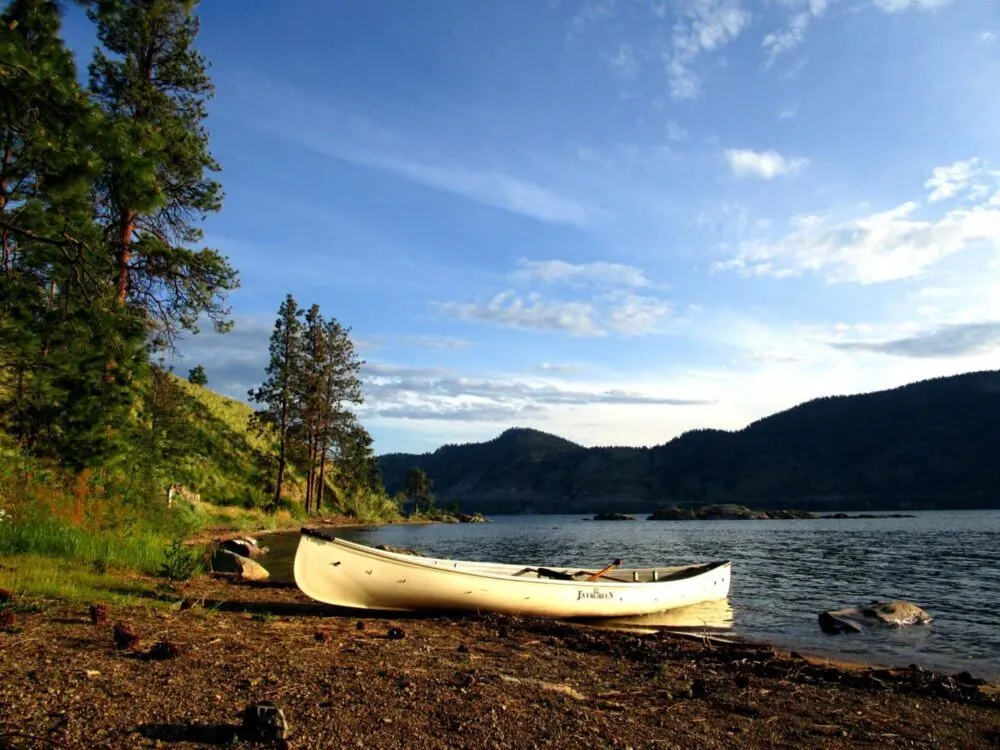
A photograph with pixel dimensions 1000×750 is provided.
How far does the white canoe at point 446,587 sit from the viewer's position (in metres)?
11.4

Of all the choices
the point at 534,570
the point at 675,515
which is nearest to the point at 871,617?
the point at 534,570

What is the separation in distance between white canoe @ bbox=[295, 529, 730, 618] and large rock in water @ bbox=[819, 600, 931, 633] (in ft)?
11.1

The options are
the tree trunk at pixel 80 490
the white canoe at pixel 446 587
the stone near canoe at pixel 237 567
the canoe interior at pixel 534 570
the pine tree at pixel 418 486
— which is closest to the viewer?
the white canoe at pixel 446 587

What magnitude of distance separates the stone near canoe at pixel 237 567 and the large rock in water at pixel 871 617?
46.8 feet

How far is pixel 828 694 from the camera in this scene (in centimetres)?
846

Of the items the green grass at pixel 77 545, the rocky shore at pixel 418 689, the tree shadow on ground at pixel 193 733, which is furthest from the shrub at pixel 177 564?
the tree shadow on ground at pixel 193 733

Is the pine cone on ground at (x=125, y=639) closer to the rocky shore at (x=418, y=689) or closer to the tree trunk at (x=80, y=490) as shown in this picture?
the rocky shore at (x=418, y=689)

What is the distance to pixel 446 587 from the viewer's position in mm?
12305

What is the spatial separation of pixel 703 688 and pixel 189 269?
1608cm

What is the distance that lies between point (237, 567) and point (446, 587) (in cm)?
751

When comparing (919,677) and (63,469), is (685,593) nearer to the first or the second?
(919,677)

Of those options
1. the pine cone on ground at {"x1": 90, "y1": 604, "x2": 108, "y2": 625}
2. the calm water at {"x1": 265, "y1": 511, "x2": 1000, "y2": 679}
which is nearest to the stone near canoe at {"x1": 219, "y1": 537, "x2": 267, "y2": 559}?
the calm water at {"x1": 265, "y1": 511, "x2": 1000, "y2": 679}

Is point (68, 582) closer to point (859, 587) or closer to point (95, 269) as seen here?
point (95, 269)

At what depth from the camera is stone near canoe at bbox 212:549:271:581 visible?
1650 cm
